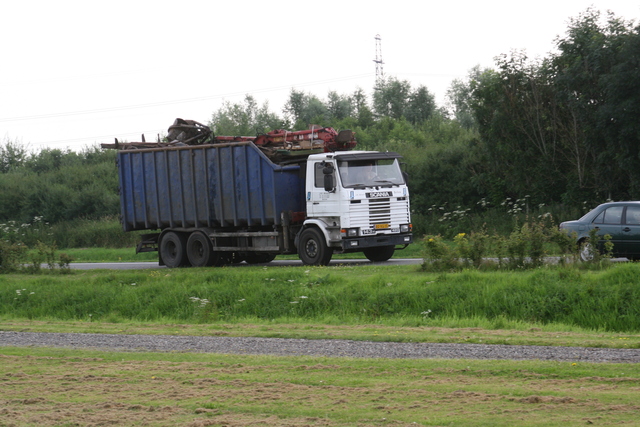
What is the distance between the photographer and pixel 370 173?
22.3 metres

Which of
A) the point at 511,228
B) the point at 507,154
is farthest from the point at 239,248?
the point at 507,154

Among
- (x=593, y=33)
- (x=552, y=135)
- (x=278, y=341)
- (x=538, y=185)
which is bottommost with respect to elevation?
(x=278, y=341)

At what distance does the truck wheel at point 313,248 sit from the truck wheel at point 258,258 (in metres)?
4.04

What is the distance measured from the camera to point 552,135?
100 feet

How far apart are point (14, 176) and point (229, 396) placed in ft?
175

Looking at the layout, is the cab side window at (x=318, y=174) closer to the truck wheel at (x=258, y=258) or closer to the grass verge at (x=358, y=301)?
the grass verge at (x=358, y=301)

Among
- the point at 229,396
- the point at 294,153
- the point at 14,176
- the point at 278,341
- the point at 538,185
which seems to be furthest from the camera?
the point at 14,176

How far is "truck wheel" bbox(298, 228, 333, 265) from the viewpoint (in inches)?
867

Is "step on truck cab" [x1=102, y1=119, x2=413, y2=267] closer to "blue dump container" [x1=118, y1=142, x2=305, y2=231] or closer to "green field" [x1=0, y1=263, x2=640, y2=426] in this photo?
"blue dump container" [x1=118, y1=142, x2=305, y2=231]

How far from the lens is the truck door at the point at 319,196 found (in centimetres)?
2178

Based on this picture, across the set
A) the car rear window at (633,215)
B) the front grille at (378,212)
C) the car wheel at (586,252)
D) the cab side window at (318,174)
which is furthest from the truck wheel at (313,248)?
the car rear window at (633,215)

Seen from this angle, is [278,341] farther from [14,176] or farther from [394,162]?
[14,176]

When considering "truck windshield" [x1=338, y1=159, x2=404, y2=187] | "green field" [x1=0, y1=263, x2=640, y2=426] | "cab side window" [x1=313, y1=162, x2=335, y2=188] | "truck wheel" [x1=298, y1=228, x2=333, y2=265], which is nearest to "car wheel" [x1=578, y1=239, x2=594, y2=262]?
"green field" [x1=0, y1=263, x2=640, y2=426]

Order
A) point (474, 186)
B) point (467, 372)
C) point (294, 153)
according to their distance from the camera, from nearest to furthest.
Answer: point (467, 372), point (294, 153), point (474, 186)
